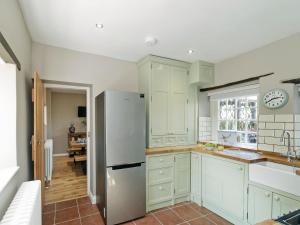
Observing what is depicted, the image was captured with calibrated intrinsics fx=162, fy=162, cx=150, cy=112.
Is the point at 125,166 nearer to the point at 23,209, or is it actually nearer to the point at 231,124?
the point at 23,209

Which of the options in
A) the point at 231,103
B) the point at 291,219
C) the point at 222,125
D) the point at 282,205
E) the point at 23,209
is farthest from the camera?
the point at 222,125

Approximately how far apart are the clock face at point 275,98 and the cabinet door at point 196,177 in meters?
1.19

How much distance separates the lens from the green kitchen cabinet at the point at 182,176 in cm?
253

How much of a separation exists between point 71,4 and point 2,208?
5.48 ft

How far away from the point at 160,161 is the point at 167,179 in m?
0.31

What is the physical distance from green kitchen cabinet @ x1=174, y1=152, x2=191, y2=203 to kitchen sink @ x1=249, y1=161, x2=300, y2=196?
946 millimetres

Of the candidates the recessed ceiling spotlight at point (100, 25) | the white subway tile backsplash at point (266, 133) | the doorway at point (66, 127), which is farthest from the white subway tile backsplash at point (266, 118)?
the doorway at point (66, 127)

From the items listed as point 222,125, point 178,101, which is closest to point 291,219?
point 178,101

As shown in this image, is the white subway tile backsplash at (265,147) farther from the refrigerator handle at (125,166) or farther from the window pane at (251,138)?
the refrigerator handle at (125,166)

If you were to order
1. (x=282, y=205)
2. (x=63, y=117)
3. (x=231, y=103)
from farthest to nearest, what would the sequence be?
(x=63, y=117)
(x=231, y=103)
(x=282, y=205)

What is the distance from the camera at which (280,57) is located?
206cm

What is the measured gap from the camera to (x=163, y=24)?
1.75 m

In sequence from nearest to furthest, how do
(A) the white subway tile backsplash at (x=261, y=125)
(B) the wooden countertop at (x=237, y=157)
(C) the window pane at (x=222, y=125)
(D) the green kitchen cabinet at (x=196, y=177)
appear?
(B) the wooden countertop at (x=237, y=157), (A) the white subway tile backsplash at (x=261, y=125), (D) the green kitchen cabinet at (x=196, y=177), (C) the window pane at (x=222, y=125)

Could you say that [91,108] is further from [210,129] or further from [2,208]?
[210,129]
